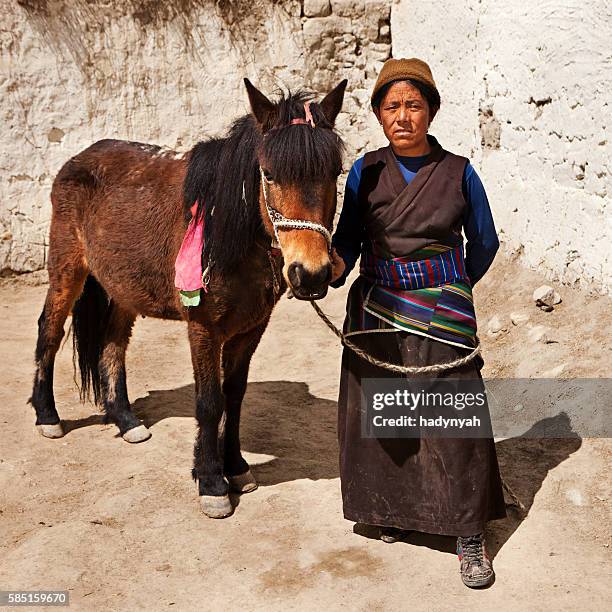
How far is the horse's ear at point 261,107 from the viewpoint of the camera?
119 inches

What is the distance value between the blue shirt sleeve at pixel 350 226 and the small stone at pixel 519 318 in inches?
112

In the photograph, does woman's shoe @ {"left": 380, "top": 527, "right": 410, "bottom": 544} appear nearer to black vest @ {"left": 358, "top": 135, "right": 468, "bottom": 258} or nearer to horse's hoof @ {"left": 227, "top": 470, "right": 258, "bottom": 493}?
horse's hoof @ {"left": 227, "top": 470, "right": 258, "bottom": 493}

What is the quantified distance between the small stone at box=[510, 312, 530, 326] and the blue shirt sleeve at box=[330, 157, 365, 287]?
2852mm

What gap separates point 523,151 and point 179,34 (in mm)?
4401

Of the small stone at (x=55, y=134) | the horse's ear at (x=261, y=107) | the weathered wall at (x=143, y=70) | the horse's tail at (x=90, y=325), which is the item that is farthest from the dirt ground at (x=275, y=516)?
the small stone at (x=55, y=134)

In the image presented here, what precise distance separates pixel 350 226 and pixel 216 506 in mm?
Answer: 1554

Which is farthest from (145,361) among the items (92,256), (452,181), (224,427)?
(452,181)

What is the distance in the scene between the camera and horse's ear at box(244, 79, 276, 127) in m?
3.02

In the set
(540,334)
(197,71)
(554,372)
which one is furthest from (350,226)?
(197,71)

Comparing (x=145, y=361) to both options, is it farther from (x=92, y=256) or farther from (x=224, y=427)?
(x=224, y=427)

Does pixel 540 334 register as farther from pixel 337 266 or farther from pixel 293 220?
pixel 293 220

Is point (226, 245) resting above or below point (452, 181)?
below

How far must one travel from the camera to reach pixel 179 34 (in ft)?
27.6

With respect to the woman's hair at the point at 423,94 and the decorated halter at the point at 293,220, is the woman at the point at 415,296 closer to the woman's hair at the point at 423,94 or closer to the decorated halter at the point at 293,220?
the woman's hair at the point at 423,94
